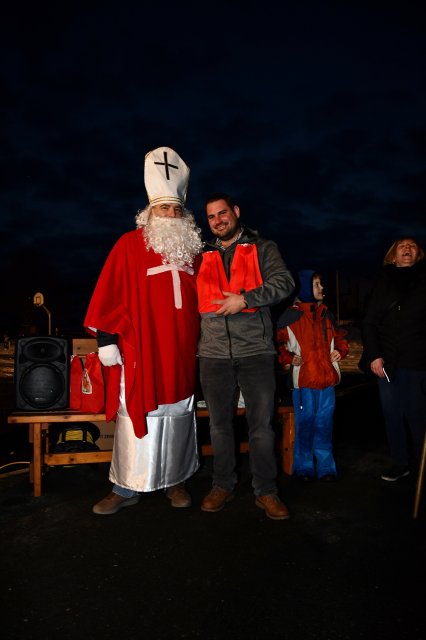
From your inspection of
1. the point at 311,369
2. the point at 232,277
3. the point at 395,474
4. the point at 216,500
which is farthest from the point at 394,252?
the point at 216,500

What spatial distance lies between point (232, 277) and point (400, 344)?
1.61 meters

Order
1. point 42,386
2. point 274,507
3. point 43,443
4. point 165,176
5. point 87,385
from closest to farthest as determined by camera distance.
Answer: point 274,507, point 165,176, point 87,385, point 42,386, point 43,443

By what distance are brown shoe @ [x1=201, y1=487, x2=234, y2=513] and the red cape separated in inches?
26.9

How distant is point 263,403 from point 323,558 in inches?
40.7

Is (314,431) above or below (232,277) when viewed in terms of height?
below

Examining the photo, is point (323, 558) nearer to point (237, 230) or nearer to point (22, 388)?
point (237, 230)

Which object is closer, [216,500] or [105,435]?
[216,500]

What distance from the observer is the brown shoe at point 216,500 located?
11.0 feet

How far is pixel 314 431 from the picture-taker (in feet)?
13.4

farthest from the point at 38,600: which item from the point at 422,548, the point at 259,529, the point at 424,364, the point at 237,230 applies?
the point at 424,364

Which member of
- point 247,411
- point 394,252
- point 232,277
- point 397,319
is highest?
point 394,252

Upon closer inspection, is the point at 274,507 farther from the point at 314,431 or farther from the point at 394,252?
the point at 394,252

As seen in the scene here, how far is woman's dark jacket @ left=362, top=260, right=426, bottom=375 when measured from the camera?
12.6 feet

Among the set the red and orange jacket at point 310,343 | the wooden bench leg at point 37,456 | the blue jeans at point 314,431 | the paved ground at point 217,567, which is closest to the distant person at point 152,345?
the paved ground at point 217,567
